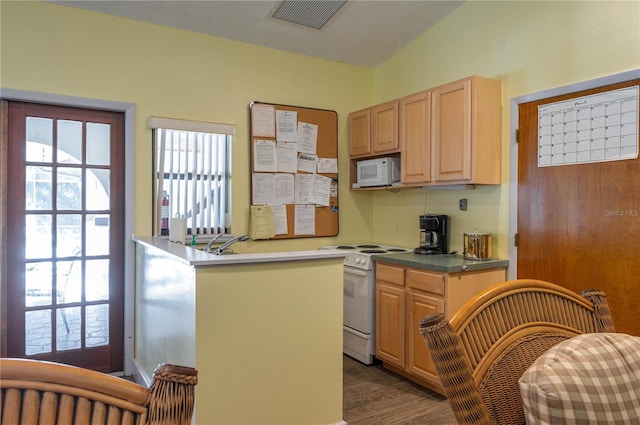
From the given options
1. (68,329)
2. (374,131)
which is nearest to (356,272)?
(374,131)

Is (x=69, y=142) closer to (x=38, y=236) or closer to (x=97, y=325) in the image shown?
(x=38, y=236)

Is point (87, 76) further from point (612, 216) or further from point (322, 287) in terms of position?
point (612, 216)

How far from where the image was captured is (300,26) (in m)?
3.61

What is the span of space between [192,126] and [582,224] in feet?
9.87

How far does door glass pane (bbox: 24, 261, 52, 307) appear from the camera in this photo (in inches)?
121

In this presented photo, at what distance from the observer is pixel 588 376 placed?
2.64ft

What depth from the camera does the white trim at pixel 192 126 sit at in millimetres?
3389

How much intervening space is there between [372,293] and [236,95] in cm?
213

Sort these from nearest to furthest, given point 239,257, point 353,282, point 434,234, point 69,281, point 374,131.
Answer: point 239,257, point 69,281, point 434,234, point 353,282, point 374,131

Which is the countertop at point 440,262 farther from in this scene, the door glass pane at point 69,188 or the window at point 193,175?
the door glass pane at point 69,188

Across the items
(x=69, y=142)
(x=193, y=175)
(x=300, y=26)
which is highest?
(x=300, y=26)

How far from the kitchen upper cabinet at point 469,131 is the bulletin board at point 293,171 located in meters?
1.29

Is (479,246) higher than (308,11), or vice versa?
(308,11)

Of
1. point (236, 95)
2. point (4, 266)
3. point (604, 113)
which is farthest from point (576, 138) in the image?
point (4, 266)
